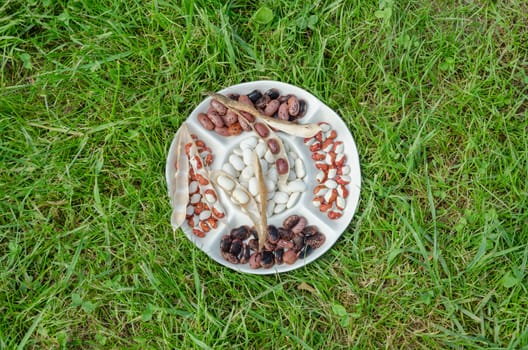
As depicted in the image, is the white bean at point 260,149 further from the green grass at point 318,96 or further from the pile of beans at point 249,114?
the green grass at point 318,96

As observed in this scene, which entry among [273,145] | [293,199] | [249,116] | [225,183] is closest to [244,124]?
[249,116]

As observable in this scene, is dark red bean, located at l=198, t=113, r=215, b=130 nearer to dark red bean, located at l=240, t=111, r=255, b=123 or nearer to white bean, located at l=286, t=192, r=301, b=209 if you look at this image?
dark red bean, located at l=240, t=111, r=255, b=123

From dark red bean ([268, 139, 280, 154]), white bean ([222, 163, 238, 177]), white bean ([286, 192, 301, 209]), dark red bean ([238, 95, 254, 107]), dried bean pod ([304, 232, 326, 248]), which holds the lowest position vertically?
dried bean pod ([304, 232, 326, 248])

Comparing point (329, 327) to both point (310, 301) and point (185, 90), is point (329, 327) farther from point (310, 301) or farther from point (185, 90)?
point (185, 90)

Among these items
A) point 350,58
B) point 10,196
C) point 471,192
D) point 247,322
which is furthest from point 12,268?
point 471,192

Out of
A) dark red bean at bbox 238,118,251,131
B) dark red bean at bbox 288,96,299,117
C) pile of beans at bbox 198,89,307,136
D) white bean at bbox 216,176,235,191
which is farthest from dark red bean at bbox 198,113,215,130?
dark red bean at bbox 288,96,299,117
